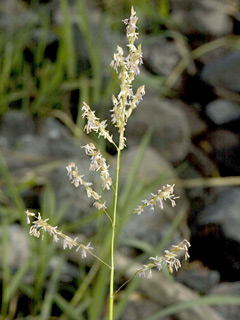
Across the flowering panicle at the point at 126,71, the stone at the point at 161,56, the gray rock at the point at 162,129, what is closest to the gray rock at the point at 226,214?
the gray rock at the point at 162,129

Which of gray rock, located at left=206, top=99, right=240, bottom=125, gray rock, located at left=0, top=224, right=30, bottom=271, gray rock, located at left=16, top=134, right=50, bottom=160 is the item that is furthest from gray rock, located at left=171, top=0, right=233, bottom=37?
gray rock, located at left=0, top=224, right=30, bottom=271

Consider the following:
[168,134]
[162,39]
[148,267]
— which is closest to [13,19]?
[162,39]

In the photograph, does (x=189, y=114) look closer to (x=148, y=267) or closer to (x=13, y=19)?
(x=13, y=19)

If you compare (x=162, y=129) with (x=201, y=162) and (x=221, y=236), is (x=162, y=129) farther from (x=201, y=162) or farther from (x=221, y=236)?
(x=221, y=236)

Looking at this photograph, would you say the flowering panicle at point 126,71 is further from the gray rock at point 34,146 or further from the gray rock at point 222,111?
the gray rock at point 222,111

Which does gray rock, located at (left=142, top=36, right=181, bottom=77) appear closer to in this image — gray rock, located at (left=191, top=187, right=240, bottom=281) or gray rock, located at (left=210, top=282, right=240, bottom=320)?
gray rock, located at (left=191, top=187, right=240, bottom=281)
